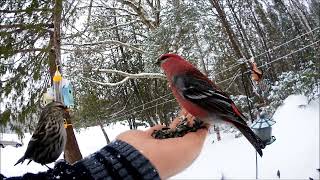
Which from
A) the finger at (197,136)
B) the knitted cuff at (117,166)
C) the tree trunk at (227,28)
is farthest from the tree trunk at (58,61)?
the knitted cuff at (117,166)

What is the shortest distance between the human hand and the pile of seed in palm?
0.05 m

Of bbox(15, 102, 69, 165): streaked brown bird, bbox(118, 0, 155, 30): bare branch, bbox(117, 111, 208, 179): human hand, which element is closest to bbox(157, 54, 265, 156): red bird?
bbox(117, 111, 208, 179): human hand

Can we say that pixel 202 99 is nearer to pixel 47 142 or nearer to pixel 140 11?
pixel 47 142

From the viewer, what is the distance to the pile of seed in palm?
1.10 metres

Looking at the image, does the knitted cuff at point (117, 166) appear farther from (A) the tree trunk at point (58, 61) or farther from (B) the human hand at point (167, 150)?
(A) the tree trunk at point (58, 61)

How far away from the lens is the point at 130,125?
9.65 m

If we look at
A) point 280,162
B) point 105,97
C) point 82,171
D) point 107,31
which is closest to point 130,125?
point 105,97

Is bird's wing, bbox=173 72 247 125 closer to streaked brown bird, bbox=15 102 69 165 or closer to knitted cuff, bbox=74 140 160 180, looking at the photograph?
knitted cuff, bbox=74 140 160 180

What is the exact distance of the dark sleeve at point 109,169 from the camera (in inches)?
33.6

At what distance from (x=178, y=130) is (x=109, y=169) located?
35cm

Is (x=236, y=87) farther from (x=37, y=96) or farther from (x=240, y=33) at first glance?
(x=37, y=96)

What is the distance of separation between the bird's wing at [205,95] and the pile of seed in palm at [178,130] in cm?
10

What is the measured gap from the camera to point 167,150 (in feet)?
3.12

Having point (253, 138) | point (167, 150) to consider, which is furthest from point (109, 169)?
point (253, 138)
